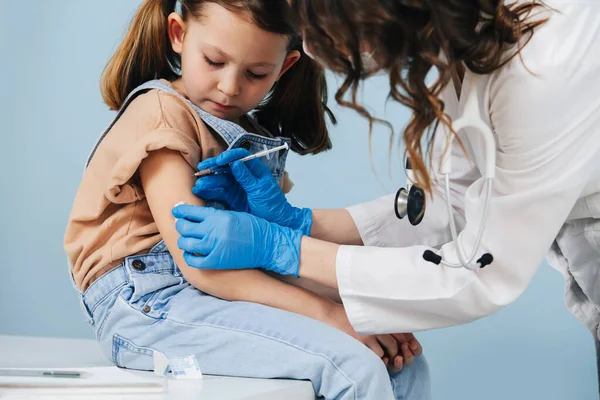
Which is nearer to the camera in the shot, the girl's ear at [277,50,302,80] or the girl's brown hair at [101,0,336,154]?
the girl's brown hair at [101,0,336,154]

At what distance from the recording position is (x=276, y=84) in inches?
75.7

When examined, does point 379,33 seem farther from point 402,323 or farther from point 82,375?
point 82,375

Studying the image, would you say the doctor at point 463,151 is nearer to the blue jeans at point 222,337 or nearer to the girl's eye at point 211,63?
the blue jeans at point 222,337

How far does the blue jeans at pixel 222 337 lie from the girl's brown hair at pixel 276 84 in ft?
1.48

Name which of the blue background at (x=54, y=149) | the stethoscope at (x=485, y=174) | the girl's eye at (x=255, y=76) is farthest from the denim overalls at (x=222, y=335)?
the blue background at (x=54, y=149)

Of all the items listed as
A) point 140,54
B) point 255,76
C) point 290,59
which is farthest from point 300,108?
point 140,54

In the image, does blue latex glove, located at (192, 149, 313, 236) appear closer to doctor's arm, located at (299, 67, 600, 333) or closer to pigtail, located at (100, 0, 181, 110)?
doctor's arm, located at (299, 67, 600, 333)

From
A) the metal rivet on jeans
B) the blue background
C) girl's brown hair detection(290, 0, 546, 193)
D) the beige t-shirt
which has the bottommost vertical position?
the blue background

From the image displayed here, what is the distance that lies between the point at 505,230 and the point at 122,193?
711 mm

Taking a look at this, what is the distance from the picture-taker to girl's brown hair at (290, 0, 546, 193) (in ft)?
3.78

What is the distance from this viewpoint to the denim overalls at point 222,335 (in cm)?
134

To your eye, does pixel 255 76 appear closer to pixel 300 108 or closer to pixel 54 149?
pixel 300 108

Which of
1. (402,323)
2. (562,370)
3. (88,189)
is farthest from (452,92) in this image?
(562,370)

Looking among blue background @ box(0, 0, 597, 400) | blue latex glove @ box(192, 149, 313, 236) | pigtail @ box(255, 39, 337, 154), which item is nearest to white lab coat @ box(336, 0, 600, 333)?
blue latex glove @ box(192, 149, 313, 236)
